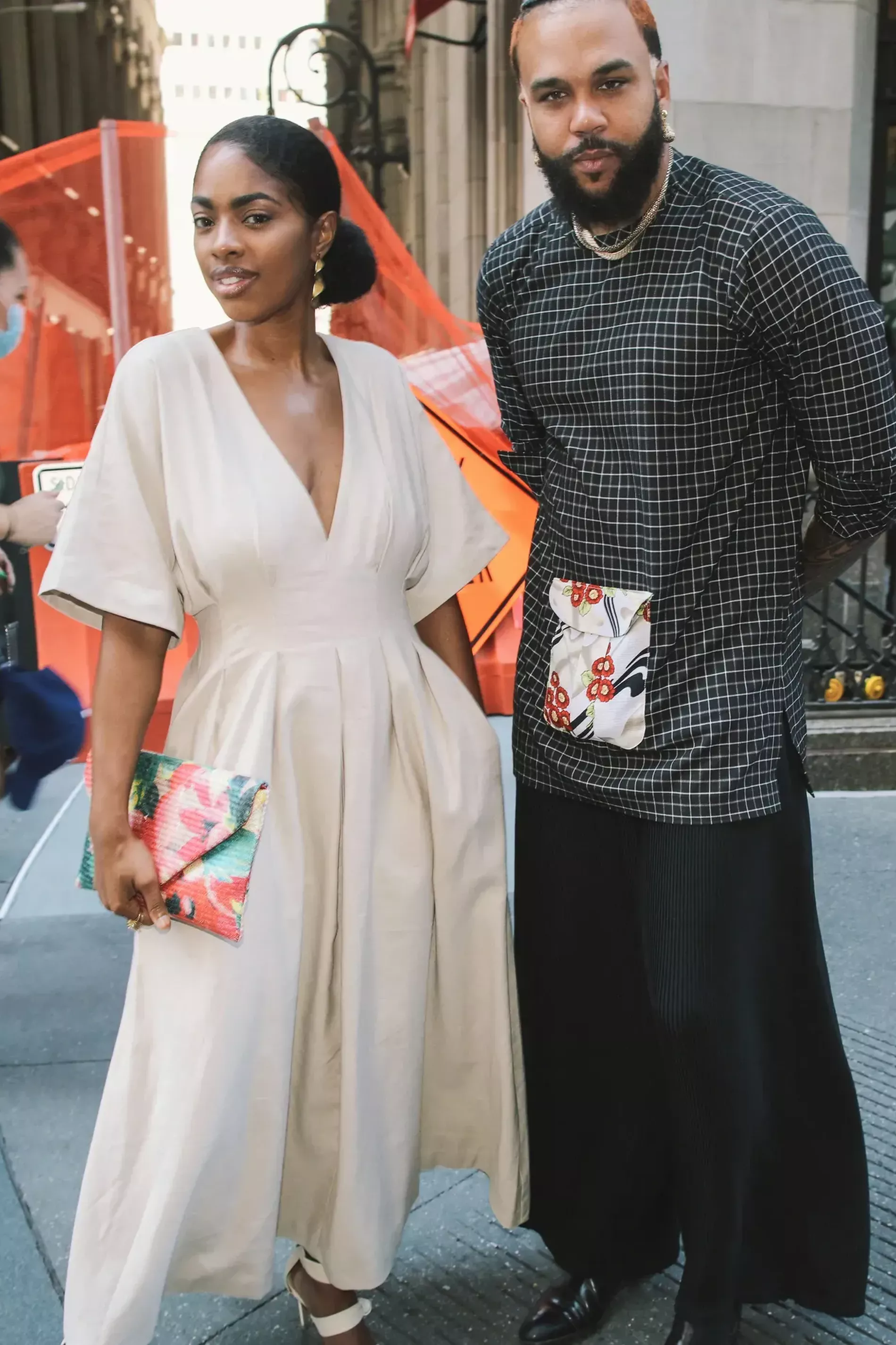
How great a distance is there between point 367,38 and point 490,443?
5.75ft

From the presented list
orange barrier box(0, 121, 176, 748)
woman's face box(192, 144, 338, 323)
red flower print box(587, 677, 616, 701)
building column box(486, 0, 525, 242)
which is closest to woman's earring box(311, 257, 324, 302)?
woman's face box(192, 144, 338, 323)

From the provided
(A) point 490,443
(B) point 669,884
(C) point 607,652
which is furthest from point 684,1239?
(A) point 490,443

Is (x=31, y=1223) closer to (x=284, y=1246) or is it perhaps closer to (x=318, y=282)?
(x=284, y=1246)

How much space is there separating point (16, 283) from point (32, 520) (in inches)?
68.7

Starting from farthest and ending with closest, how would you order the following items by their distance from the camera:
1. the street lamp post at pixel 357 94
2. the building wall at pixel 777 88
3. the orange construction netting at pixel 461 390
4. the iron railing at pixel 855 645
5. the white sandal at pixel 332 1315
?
1. the iron railing at pixel 855 645
2. the building wall at pixel 777 88
3. the street lamp post at pixel 357 94
4. the orange construction netting at pixel 461 390
5. the white sandal at pixel 332 1315

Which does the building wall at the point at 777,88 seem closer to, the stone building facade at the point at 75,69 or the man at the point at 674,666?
the stone building facade at the point at 75,69

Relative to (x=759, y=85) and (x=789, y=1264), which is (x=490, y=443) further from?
(x=789, y=1264)

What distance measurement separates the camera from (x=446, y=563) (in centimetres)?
213

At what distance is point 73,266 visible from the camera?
183 inches

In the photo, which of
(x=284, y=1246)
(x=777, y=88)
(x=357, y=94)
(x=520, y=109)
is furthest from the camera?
(x=777, y=88)

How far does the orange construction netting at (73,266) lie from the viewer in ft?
15.1

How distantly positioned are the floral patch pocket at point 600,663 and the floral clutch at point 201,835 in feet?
1.62

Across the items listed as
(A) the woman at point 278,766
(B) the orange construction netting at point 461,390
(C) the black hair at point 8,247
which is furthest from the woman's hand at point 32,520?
(B) the orange construction netting at point 461,390

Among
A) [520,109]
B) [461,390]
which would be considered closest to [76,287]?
[461,390]
